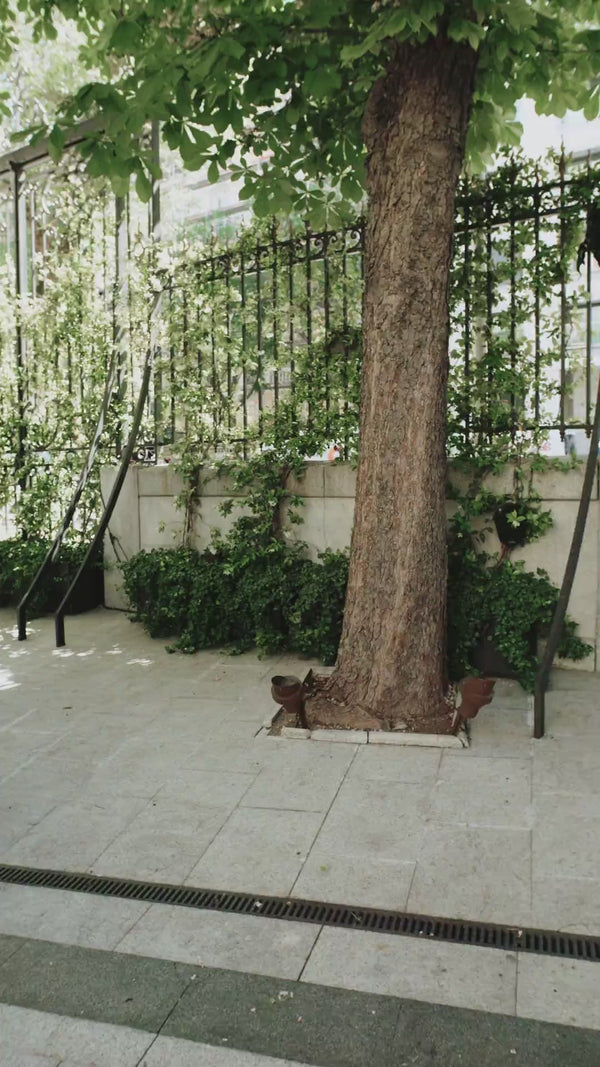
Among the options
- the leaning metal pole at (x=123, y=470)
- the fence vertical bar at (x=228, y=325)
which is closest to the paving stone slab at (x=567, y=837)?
the fence vertical bar at (x=228, y=325)

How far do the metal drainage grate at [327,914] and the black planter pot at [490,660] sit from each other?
2.80m

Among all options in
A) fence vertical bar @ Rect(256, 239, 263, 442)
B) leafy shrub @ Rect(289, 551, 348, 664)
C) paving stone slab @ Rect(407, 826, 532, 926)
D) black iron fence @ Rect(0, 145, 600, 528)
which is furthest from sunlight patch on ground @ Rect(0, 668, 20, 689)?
paving stone slab @ Rect(407, 826, 532, 926)

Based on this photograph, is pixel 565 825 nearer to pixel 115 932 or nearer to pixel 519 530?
pixel 115 932

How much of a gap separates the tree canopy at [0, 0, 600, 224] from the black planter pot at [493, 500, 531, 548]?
250cm

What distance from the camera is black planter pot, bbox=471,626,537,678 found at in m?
5.70

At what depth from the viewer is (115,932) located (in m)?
3.07

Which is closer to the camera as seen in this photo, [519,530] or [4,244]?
[519,530]

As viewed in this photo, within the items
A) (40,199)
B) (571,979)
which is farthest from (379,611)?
(40,199)

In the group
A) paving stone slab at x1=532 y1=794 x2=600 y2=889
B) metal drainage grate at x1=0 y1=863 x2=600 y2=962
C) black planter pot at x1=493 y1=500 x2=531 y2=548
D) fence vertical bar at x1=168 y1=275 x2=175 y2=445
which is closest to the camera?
metal drainage grate at x1=0 y1=863 x2=600 y2=962

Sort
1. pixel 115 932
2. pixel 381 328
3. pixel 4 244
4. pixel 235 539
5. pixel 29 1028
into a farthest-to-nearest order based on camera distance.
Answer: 1. pixel 4 244
2. pixel 235 539
3. pixel 381 328
4. pixel 115 932
5. pixel 29 1028

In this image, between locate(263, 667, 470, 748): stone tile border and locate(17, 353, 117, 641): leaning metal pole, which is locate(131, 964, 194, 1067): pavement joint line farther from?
locate(17, 353, 117, 641): leaning metal pole

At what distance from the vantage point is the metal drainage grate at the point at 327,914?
2.88 metres

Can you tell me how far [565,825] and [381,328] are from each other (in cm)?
281

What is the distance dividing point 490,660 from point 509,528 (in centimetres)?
91
